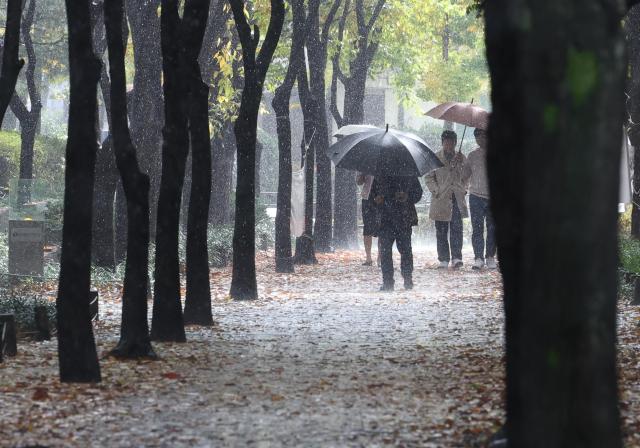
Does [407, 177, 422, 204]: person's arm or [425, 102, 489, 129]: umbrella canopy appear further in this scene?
[425, 102, 489, 129]: umbrella canopy

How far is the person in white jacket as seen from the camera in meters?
21.4

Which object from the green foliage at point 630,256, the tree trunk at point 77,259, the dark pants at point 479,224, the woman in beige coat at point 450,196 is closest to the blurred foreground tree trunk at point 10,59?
the tree trunk at point 77,259

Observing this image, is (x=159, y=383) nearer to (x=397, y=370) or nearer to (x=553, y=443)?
(x=397, y=370)

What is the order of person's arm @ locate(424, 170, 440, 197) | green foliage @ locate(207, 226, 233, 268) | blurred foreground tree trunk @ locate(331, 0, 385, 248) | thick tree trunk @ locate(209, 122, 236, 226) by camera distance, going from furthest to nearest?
blurred foreground tree trunk @ locate(331, 0, 385, 248) → thick tree trunk @ locate(209, 122, 236, 226) → green foliage @ locate(207, 226, 233, 268) → person's arm @ locate(424, 170, 440, 197)

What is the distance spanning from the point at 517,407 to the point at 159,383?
200 inches

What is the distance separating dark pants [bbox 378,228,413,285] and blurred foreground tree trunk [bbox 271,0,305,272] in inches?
127

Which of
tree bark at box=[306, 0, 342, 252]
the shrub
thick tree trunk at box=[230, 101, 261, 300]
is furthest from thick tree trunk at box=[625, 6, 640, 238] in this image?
the shrub

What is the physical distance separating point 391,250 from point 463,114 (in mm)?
4804

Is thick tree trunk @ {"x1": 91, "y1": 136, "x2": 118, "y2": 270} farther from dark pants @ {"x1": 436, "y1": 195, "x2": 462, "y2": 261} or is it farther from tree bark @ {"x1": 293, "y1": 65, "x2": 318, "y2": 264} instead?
dark pants @ {"x1": 436, "y1": 195, "x2": 462, "y2": 261}

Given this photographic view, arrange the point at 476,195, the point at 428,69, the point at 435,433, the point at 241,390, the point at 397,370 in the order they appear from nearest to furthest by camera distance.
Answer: the point at 435,433 → the point at 241,390 → the point at 397,370 → the point at 476,195 → the point at 428,69

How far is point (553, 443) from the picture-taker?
4.34 m

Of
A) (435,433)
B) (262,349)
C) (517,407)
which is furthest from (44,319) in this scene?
(517,407)

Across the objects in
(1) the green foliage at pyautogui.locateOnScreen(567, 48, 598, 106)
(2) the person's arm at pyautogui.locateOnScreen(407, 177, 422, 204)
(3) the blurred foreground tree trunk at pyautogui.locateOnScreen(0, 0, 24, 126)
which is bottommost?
(2) the person's arm at pyautogui.locateOnScreen(407, 177, 422, 204)

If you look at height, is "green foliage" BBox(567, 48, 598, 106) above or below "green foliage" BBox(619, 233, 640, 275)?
above
